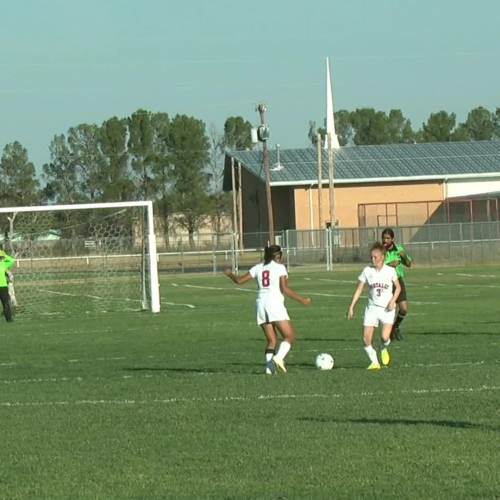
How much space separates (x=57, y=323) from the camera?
26.9 metres

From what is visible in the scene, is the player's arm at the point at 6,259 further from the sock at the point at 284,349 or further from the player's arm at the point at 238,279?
the sock at the point at 284,349

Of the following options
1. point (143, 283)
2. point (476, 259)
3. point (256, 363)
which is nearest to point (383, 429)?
point (256, 363)

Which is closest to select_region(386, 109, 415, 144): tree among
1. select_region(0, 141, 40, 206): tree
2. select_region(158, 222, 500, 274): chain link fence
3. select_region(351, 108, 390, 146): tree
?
select_region(351, 108, 390, 146): tree

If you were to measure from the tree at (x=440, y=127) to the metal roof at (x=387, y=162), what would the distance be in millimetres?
47808

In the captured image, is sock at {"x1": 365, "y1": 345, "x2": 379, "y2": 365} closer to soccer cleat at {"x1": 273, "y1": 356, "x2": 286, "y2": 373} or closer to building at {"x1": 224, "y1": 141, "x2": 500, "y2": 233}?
soccer cleat at {"x1": 273, "y1": 356, "x2": 286, "y2": 373}

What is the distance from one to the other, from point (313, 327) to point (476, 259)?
114 ft

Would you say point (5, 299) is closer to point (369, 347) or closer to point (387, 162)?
point (369, 347)

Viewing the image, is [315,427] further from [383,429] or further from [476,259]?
[476,259]

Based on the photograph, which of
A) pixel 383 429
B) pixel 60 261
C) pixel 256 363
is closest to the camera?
pixel 383 429

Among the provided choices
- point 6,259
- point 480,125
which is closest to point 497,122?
point 480,125

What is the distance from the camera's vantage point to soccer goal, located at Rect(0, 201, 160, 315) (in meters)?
31.6

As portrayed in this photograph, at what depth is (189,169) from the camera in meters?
108

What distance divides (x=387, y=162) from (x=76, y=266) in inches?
1525

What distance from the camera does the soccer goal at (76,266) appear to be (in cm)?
3160
